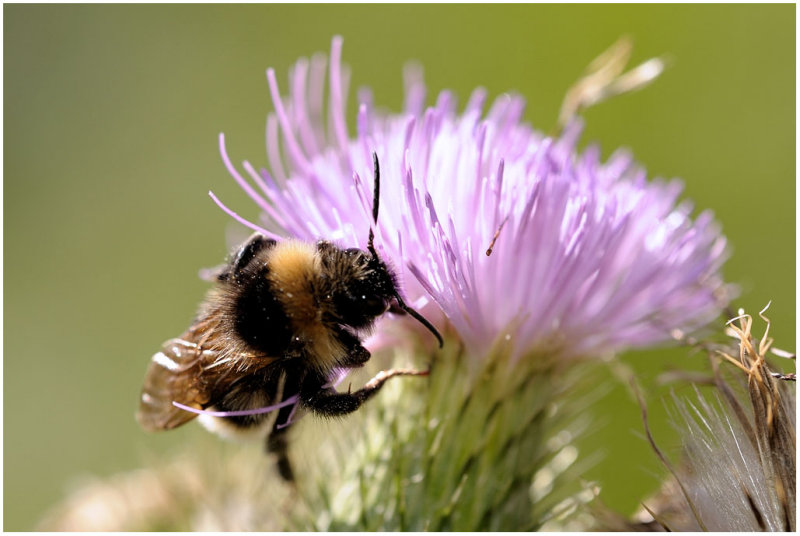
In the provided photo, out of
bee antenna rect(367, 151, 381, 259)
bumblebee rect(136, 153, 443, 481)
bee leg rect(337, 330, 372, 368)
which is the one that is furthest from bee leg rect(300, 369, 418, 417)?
bee antenna rect(367, 151, 381, 259)

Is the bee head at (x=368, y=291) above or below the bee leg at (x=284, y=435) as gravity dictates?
above

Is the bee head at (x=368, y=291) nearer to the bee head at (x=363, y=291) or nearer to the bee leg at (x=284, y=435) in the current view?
the bee head at (x=363, y=291)

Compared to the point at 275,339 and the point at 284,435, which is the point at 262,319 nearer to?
the point at 275,339

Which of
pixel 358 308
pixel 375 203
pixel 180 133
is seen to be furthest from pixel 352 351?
pixel 180 133

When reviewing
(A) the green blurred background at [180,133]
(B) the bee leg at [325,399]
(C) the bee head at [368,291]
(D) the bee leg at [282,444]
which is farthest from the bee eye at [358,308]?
(A) the green blurred background at [180,133]

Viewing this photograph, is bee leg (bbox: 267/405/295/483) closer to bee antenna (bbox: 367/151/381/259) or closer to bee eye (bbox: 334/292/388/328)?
bee eye (bbox: 334/292/388/328)

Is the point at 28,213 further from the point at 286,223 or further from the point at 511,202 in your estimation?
the point at 511,202
